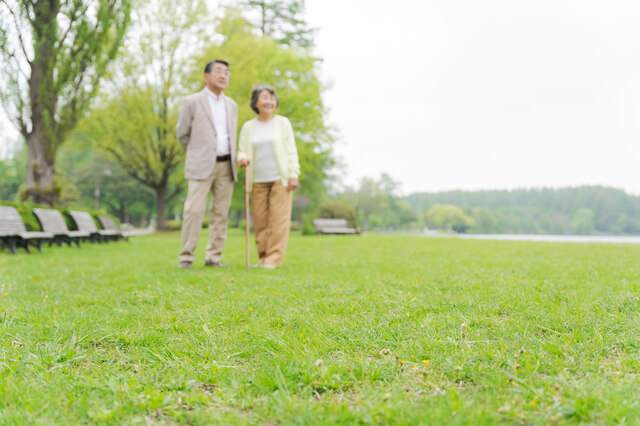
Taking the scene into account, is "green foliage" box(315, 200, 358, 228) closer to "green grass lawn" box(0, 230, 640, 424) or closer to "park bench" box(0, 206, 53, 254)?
"park bench" box(0, 206, 53, 254)

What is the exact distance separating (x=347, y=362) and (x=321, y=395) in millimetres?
330

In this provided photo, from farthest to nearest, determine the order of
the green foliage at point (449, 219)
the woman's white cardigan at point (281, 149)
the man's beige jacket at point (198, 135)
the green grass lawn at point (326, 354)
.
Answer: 1. the green foliage at point (449, 219)
2. the woman's white cardigan at point (281, 149)
3. the man's beige jacket at point (198, 135)
4. the green grass lawn at point (326, 354)

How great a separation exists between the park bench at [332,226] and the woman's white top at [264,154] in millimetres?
16894

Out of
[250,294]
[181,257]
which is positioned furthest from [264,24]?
[250,294]

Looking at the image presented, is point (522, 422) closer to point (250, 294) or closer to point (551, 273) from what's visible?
point (250, 294)

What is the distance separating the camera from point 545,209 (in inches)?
1911

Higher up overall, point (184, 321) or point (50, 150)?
point (50, 150)

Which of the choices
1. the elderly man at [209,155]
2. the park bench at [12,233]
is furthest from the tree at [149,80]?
the elderly man at [209,155]

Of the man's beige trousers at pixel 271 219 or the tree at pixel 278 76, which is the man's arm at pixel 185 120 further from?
the tree at pixel 278 76

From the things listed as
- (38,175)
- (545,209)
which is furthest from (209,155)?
(545,209)

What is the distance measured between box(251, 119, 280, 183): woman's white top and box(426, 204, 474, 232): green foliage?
159 feet

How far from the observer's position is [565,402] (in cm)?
149

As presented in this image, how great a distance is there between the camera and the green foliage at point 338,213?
26.3m

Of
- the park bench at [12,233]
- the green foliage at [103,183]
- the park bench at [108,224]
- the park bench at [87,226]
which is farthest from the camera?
the green foliage at [103,183]
